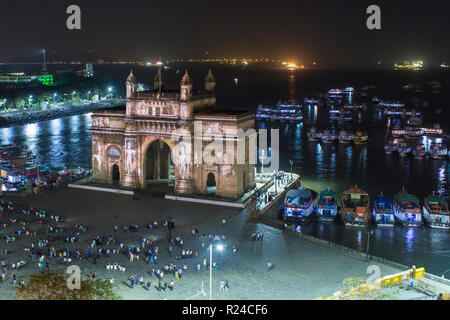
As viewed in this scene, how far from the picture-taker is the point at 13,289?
34.5m

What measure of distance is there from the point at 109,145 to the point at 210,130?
11894 millimetres

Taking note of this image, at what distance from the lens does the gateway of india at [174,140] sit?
177ft

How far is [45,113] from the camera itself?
144500 mm

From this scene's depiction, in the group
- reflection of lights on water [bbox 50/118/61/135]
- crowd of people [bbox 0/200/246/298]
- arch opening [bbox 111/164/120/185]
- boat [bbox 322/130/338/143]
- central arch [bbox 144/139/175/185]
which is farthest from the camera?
reflection of lights on water [bbox 50/118/61/135]

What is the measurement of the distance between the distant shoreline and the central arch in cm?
6459

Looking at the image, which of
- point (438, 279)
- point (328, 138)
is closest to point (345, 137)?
point (328, 138)

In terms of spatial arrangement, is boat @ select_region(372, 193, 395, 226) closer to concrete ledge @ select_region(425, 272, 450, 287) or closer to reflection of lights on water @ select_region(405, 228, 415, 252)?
reflection of lights on water @ select_region(405, 228, 415, 252)

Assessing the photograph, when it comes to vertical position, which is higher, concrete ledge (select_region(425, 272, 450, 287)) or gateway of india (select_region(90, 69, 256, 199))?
gateway of india (select_region(90, 69, 256, 199))

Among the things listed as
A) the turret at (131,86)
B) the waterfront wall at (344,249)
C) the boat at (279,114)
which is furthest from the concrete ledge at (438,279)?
the boat at (279,114)

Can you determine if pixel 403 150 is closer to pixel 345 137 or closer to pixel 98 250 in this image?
pixel 345 137

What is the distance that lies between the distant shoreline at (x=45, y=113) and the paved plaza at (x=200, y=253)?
73.3 m

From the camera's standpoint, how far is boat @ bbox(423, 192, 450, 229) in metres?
52.2

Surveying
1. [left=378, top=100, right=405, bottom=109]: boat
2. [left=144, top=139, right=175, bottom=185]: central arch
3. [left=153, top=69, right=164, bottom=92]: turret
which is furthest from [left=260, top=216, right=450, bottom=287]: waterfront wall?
[left=378, top=100, right=405, bottom=109]: boat
